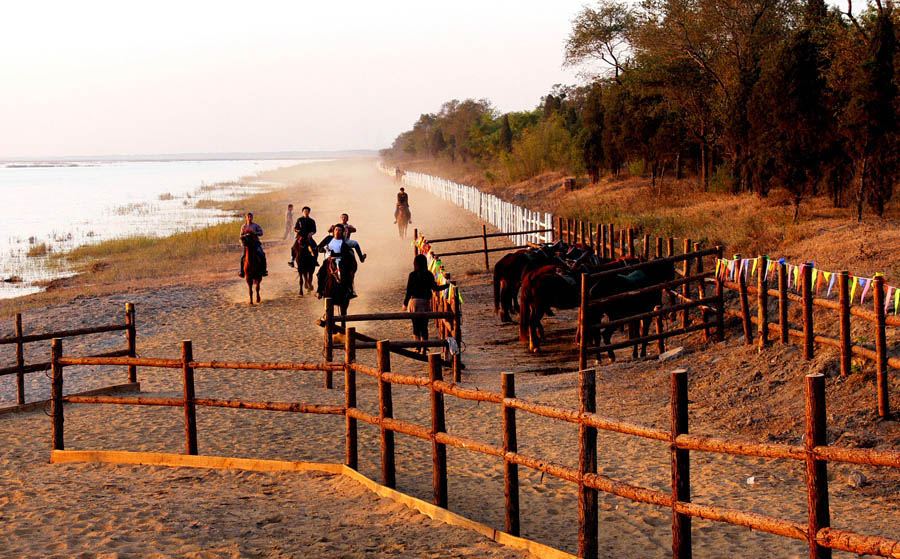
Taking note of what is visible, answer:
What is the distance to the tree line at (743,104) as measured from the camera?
68.9 feet

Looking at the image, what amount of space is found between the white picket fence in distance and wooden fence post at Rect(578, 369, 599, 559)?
1718 centimetres

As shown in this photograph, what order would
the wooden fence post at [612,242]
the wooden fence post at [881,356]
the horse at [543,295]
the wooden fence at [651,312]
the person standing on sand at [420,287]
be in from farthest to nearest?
the wooden fence post at [612,242] < the horse at [543,295] < the person standing on sand at [420,287] < the wooden fence at [651,312] < the wooden fence post at [881,356]

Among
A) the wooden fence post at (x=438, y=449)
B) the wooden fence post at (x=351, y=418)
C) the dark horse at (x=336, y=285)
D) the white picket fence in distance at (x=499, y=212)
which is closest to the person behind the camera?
the wooden fence post at (x=438, y=449)

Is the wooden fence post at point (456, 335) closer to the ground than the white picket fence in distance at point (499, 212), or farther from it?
closer to the ground

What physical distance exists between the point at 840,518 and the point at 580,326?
6223mm

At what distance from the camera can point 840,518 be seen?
A: 22.5 ft

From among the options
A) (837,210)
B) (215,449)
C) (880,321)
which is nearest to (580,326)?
(880,321)

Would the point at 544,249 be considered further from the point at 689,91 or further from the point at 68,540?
the point at 689,91

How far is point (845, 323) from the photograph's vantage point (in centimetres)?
945

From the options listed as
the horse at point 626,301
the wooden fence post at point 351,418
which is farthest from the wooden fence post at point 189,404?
the horse at point 626,301

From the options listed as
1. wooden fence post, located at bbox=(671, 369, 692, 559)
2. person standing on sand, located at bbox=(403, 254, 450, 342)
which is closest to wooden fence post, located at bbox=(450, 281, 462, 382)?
person standing on sand, located at bbox=(403, 254, 450, 342)

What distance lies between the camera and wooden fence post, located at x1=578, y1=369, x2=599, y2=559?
5781mm

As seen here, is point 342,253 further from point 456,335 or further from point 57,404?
point 57,404

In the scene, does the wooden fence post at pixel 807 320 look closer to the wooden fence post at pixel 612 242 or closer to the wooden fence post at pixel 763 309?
the wooden fence post at pixel 763 309
